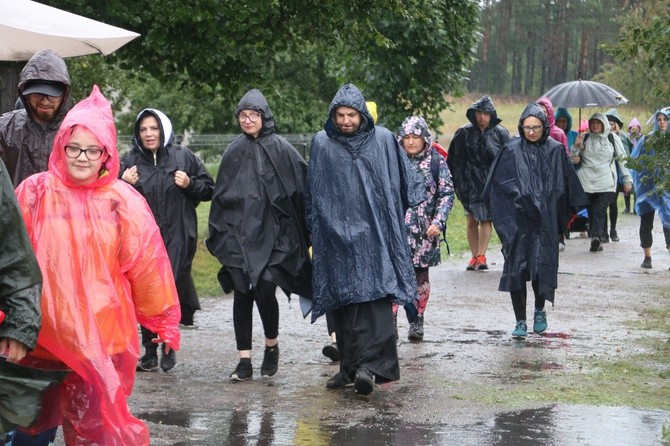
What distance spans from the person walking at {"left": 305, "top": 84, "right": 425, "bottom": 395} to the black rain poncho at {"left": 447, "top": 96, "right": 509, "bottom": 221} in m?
6.56

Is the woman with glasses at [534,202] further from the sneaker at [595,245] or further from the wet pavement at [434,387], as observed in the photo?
the sneaker at [595,245]

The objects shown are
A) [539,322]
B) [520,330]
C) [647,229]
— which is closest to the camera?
[520,330]

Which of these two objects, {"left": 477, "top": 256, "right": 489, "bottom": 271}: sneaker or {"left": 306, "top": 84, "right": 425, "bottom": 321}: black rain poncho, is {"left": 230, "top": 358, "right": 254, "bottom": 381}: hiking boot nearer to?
{"left": 306, "top": 84, "right": 425, "bottom": 321}: black rain poncho

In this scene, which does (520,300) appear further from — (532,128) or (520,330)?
(532,128)

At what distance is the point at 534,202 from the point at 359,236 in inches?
102

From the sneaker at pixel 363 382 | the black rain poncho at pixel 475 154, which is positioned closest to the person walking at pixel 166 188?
the sneaker at pixel 363 382

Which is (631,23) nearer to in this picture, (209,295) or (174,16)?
(209,295)

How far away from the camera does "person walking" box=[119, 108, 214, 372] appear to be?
9.57m

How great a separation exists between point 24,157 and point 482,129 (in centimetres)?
848

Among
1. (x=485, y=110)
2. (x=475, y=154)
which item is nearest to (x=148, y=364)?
(x=485, y=110)

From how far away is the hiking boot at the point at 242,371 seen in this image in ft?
30.1

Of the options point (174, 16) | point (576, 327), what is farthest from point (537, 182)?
point (174, 16)

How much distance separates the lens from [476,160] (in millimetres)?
15859

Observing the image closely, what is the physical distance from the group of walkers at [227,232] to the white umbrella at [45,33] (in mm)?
582
